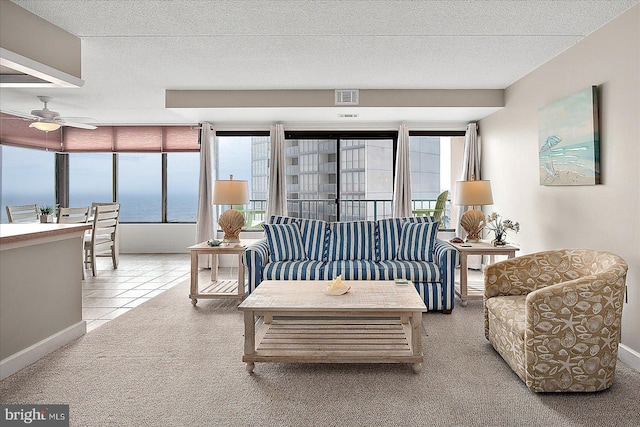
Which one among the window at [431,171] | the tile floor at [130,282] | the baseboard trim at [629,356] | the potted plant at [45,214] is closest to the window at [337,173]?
the window at [431,171]

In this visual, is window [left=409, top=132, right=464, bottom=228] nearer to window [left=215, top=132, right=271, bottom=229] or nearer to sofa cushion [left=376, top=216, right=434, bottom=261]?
window [left=215, top=132, right=271, bottom=229]

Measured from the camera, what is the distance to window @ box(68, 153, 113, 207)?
7949mm

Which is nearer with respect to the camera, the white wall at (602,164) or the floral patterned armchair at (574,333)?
the floral patterned armchair at (574,333)

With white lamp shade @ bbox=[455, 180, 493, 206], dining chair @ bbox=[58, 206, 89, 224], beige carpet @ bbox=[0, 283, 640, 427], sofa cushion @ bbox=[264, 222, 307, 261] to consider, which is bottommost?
beige carpet @ bbox=[0, 283, 640, 427]

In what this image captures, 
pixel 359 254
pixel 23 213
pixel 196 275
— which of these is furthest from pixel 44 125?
pixel 359 254

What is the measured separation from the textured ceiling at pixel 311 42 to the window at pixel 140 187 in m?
2.43

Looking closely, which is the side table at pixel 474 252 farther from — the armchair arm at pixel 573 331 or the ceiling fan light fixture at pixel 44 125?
the ceiling fan light fixture at pixel 44 125

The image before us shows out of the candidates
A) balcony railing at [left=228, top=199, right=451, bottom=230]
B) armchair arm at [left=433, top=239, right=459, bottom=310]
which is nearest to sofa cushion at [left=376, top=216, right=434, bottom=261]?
armchair arm at [left=433, top=239, right=459, bottom=310]

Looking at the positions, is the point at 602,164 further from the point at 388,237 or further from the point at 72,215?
the point at 72,215

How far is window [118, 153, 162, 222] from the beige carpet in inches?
203

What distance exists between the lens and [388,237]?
4457 mm

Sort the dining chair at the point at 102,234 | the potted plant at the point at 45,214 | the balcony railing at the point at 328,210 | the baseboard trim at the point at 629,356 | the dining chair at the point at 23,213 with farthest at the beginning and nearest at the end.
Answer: the balcony railing at the point at 328,210, the dining chair at the point at 102,234, the dining chair at the point at 23,213, the potted plant at the point at 45,214, the baseboard trim at the point at 629,356

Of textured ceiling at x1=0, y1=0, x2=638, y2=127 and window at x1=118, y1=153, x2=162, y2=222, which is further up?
textured ceiling at x1=0, y1=0, x2=638, y2=127

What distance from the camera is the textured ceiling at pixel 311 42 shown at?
9.60 ft
